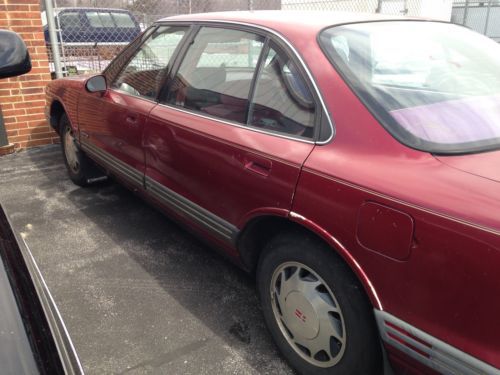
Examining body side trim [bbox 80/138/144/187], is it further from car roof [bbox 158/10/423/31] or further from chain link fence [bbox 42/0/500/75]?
chain link fence [bbox 42/0/500/75]

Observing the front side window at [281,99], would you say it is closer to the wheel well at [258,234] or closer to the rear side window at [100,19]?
the wheel well at [258,234]

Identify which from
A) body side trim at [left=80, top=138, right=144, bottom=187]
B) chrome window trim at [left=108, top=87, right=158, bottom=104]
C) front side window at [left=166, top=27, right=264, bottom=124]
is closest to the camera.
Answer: front side window at [left=166, top=27, right=264, bottom=124]

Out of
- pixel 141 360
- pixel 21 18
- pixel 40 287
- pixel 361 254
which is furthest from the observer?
pixel 21 18

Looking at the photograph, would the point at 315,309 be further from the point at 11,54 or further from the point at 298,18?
the point at 11,54

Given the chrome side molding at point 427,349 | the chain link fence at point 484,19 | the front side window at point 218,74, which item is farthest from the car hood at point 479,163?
the chain link fence at point 484,19

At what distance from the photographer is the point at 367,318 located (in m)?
1.84

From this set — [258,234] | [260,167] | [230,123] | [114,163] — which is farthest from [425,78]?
[114,163]

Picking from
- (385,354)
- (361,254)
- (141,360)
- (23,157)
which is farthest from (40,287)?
(23,157)

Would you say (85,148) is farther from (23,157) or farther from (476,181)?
(476,181)

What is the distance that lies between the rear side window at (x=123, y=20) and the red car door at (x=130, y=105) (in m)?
9.41

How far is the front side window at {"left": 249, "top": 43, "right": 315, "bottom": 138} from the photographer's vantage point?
2.07 m

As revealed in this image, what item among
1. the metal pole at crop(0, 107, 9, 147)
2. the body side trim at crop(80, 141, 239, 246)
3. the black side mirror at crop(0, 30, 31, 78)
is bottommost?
the metal pole at crop(0, 107, 9, 147)

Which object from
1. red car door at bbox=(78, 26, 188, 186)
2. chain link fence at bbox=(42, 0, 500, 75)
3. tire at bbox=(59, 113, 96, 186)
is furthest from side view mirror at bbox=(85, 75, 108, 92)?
chain link fence at bbox=(42, 0, 500, 75)

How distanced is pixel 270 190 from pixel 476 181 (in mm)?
874
